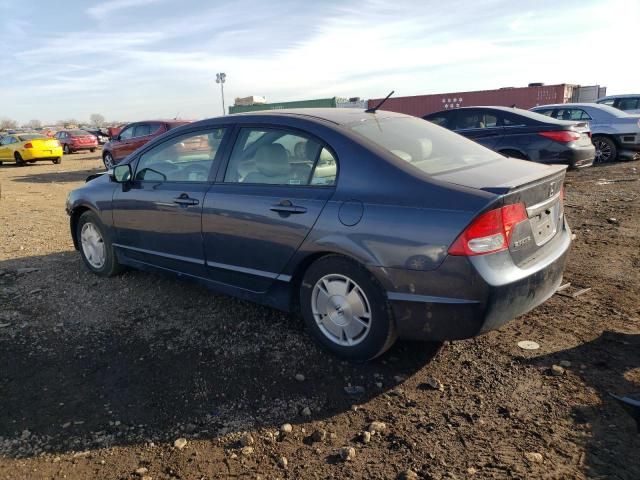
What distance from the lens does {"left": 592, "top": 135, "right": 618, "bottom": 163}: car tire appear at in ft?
40.3

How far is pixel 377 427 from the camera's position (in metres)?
2.74

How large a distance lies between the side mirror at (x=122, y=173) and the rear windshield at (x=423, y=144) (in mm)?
2321

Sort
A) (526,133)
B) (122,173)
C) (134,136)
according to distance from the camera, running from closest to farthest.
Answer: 1. (122,173)
2. (526,133)
3. (134,136)

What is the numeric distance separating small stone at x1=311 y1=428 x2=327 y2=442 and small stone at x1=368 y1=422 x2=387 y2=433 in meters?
0.24

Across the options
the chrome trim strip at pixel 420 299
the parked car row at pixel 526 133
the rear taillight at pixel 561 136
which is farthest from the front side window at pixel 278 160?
the rear taillight at pixel 561 136

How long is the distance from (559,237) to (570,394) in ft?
3.55

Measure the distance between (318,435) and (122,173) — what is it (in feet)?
10.6

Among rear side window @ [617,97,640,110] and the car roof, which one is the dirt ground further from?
rear side window @ [617,97,640,110]

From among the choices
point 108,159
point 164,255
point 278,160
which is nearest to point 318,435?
point 278,160

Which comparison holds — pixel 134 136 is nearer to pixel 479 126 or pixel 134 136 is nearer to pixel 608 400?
pixel 479 126

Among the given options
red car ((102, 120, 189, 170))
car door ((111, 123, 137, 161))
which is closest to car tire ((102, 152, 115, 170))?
red car ((102, 120, 189, 170))

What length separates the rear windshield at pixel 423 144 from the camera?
131 inches

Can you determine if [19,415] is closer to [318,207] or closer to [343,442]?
[343,442]

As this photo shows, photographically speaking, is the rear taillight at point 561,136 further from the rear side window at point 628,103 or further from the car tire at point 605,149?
the rear side window at point 628,103
